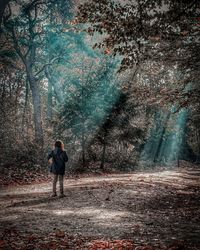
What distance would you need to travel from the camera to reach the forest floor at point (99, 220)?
7.99m

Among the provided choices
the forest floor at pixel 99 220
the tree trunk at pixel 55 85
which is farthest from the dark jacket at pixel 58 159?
the tree trunk at pixel 55 85

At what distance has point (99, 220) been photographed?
10328mm

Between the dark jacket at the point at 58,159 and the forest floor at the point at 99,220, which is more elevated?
the dark jacket at the point at 58,159

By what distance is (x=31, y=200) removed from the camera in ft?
47.1

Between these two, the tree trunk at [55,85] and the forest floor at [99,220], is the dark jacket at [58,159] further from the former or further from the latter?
the tree trunk at [55,85]

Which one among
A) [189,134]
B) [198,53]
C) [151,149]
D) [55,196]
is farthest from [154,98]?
[189,134]

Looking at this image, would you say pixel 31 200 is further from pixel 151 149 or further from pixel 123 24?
pixel 151 149

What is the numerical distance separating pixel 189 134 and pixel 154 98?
60559 mm

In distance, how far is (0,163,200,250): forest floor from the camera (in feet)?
26.2

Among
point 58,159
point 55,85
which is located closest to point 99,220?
point 58,159

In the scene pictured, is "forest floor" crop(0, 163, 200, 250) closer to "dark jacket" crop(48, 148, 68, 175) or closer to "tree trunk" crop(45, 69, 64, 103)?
"dark jacket" crop(48, 148, 68, 175)

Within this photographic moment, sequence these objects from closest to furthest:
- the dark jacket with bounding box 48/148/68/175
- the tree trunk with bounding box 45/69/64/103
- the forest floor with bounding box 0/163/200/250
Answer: the forest floor with bounding box 0/163/200/250 → the dark jacket with bounding box 48/148/68/175 → the tree trunk with bounding box 45/69/64/103

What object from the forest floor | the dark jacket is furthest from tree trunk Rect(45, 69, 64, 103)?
the dark jacket

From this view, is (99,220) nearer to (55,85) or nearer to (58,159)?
(58,159)
